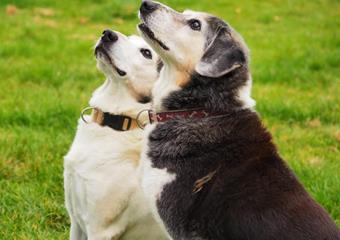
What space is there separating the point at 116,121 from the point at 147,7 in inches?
28.6

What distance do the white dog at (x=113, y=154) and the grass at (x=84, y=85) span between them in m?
0.70

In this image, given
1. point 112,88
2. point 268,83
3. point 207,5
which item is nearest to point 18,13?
point 207,5

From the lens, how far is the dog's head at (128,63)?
4.11m

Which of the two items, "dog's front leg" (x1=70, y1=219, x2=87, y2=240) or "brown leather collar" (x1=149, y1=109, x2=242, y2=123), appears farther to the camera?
"dog's front leg" (x1=70, y1=219, x2=87, y2=240)

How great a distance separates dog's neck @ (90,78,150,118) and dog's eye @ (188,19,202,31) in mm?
572

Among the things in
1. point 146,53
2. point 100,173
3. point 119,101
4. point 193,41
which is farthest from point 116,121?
point 193,41

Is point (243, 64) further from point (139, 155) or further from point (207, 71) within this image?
point (139, 155)

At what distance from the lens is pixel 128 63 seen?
411 centimetres

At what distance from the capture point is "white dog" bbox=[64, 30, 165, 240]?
12.6 ft

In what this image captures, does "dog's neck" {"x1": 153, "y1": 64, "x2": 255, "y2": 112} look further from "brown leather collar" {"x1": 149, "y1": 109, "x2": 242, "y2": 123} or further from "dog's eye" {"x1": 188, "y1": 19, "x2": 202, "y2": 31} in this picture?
"dog's eye" {"x1": 188, "y1": 19, "x2": 202, "y2": 31}

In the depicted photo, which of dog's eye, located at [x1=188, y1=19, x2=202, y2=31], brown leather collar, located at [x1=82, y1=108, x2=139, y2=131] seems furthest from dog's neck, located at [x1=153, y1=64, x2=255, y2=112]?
brown leather collar, located at [x1=82, y1=108, x2=139, y2=131]

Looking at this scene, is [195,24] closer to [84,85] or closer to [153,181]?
[153,181]

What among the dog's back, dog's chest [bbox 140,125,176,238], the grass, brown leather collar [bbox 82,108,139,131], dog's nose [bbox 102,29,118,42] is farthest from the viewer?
the grass

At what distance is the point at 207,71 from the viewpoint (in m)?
3.50
